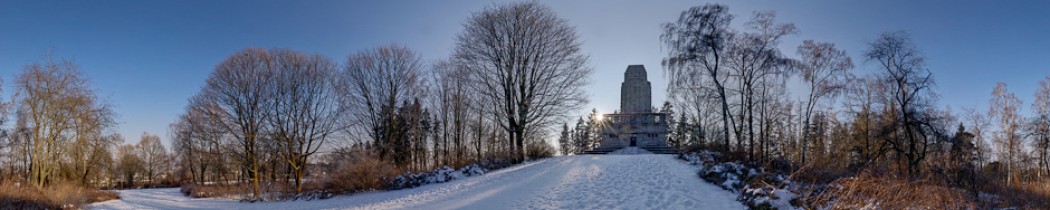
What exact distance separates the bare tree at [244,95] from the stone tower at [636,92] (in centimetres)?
2036

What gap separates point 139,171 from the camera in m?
44.7

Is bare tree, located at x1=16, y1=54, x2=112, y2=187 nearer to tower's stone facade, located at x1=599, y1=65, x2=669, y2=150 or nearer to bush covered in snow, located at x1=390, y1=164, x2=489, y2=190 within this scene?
bush covered in snow, located at x1=390, y1=164, x2=489, y2=190

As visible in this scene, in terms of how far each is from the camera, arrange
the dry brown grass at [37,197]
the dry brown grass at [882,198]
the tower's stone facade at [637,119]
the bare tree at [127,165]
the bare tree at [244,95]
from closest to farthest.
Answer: the dry brown grass at [882,198], the dry brown grass at [37,197], the bare tree at [244,95], the tower's stone facade at [637,119], the bare tree at [127,165]

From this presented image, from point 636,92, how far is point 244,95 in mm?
21708

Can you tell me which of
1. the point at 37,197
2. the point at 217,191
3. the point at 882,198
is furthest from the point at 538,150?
the point at 37,197

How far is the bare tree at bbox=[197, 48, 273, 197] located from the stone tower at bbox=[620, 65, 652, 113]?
2036cm

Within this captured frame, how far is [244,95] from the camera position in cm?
1809

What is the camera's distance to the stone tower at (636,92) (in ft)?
94.1

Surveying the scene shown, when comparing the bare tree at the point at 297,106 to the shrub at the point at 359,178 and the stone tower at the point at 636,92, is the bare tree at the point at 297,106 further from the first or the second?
the stone tower at the point at 636,92

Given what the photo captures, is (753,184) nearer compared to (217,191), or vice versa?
(753,184)

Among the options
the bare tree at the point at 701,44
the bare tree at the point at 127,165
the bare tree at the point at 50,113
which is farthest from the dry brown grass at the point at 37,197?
the bare tree at the point at 127,165

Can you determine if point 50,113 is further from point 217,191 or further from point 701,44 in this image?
point 701,44

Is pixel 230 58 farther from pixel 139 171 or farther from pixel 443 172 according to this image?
pixel 139 171

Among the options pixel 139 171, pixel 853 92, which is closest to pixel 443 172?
pixel 853 92
